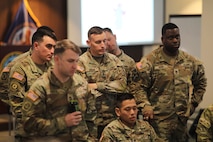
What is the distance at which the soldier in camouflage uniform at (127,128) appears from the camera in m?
3.37

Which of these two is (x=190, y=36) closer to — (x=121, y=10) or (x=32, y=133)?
(x=121, y=10)

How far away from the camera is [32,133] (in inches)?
100

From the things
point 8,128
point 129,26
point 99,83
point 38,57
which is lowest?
point 8,128

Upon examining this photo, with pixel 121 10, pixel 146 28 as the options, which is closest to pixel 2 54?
A: pixel 121 10

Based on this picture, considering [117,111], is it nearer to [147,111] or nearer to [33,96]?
[147,111]

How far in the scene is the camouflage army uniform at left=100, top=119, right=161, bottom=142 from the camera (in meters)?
3.37

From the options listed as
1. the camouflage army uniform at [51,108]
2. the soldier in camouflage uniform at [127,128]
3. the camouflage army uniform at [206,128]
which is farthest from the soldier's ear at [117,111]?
the camouflage army uniform at [51,108]

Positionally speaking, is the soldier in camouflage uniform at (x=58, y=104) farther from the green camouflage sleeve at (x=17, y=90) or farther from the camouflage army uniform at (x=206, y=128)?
the camouflage army uniform at (x=206, y=128)

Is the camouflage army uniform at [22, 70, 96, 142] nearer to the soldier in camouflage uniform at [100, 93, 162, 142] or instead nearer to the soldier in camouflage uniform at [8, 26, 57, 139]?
the soldier in camouflage uniform at [8, 26, 57, 139]

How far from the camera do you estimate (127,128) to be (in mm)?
3412

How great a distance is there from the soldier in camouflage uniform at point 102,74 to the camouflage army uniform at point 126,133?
31 cm

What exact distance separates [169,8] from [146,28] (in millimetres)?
553

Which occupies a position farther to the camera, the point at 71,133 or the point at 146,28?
the point at 146,28

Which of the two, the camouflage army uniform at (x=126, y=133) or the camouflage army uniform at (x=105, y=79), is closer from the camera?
the camouflage army uniform at (x=126, y=133)
